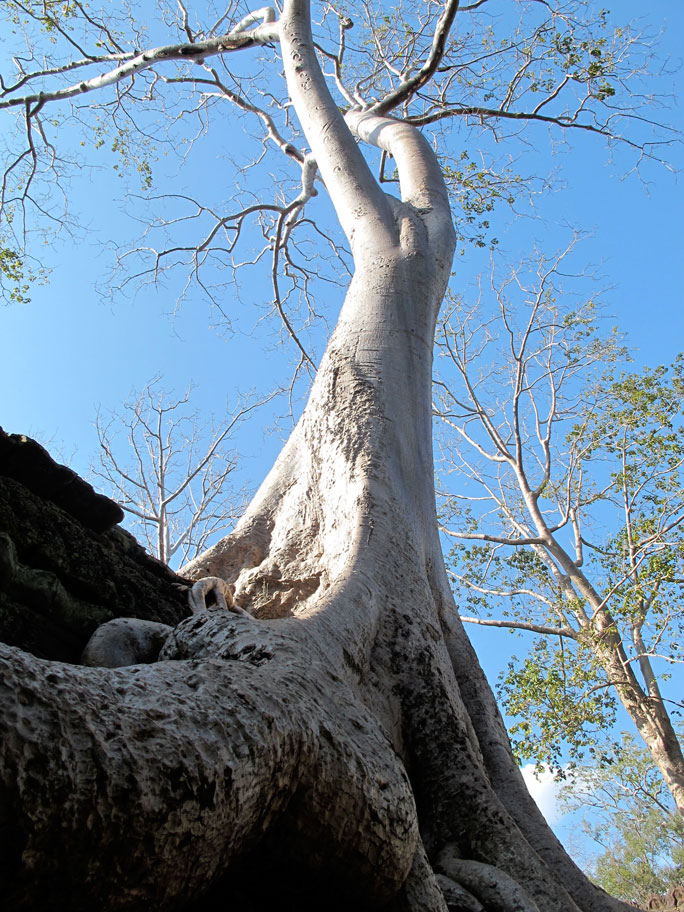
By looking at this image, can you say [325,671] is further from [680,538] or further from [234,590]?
[680,538]

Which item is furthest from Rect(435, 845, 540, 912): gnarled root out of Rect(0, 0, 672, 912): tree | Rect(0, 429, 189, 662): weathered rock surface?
Rect(0, 429, 189, 662): weathered rock surface

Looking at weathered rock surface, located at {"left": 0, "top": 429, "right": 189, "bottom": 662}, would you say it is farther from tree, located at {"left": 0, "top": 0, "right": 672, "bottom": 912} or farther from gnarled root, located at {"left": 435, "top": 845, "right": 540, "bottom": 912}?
gnarled root, located at {"left": 435, "top": 845, "right": 540, "bottom": 912}

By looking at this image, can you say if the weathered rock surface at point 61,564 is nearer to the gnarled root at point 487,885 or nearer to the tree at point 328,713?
the tree at point 328,713

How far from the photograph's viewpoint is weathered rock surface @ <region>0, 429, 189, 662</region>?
2.06 metres

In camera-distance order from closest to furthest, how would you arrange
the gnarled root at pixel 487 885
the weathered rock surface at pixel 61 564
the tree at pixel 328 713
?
the tree at pixel 328 713, the gnarled root at pixel 487 885, the weathered rock surface at pixel 61 564

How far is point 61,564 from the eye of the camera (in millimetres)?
2254

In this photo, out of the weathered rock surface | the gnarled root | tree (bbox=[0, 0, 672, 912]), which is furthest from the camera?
the weathered rock surface

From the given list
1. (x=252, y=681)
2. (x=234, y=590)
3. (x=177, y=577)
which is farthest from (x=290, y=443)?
(x=252, y=681)

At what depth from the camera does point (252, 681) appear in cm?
132

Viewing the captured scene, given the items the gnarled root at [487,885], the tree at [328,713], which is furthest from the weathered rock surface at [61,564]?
the gnarled root at [487,885]

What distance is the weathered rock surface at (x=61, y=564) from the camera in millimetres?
2061

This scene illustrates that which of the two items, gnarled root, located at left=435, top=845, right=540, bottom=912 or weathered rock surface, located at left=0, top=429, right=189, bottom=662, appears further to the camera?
weathered rock surface, located at left=0, top=429, right=189, bottom=662

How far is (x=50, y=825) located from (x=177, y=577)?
6.48ft

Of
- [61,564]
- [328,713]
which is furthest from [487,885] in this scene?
[61,564]
